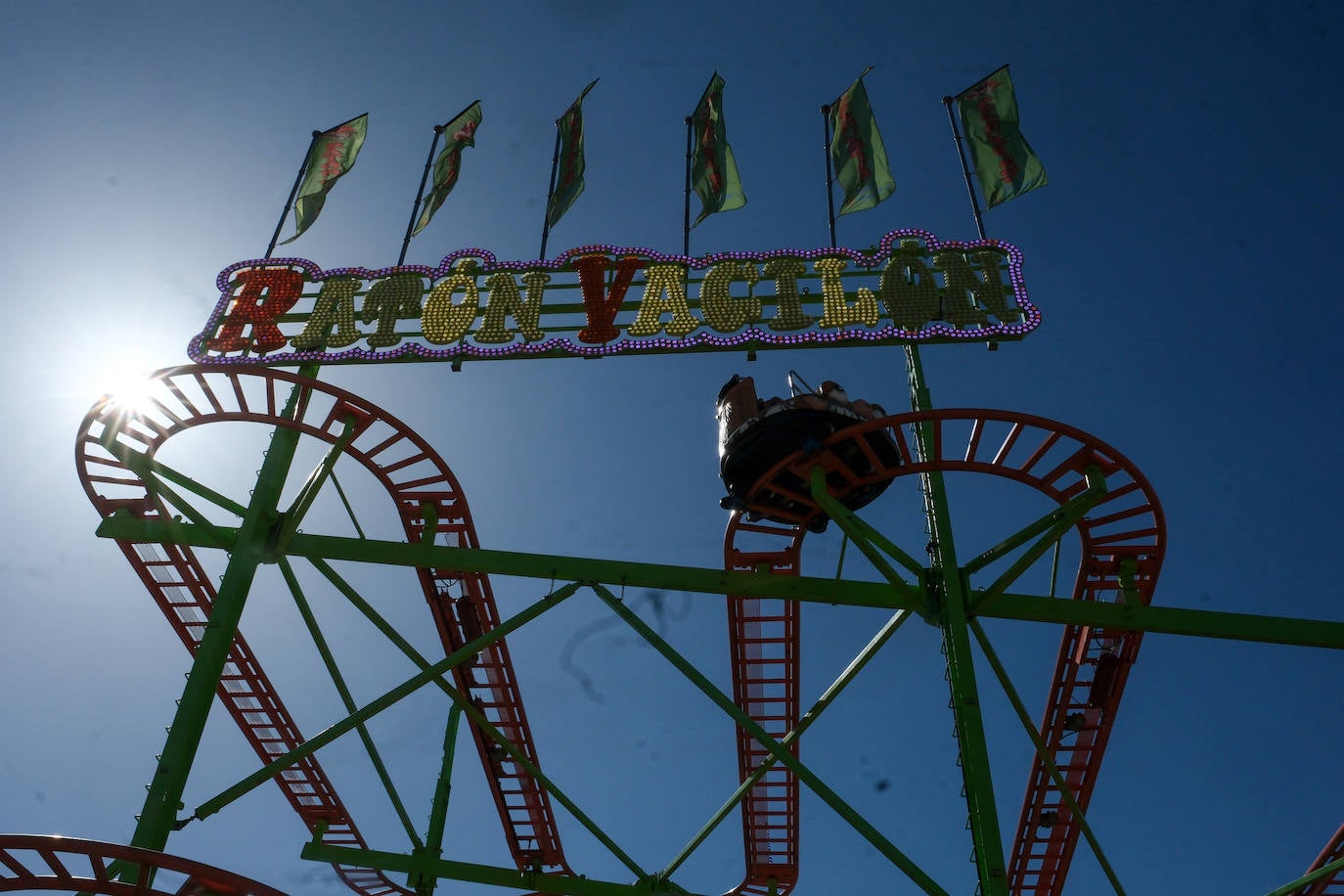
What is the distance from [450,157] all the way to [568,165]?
6.28 ft

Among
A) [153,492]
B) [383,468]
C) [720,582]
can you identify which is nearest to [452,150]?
[383,468]

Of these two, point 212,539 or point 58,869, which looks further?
point 212,539

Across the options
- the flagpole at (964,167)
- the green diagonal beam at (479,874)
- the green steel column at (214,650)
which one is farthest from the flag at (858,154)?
the green diagonal beam at (479,874)

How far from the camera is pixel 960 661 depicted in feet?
33.8

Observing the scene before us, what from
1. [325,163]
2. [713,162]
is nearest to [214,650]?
[325,163]

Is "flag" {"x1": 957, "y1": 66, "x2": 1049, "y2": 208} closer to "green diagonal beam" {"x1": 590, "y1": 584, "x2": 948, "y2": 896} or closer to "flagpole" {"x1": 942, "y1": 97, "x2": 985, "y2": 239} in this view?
"flagpole" {"x1": 942, "y1": 97, "x2": 985, "y2": 239}

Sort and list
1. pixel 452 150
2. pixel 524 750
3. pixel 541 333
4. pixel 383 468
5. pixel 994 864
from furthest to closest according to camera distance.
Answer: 1. pixel 452 150
2. pixel 524 750
3. pixel 541 333
4. pixel 383 468
5. pixel 994 864

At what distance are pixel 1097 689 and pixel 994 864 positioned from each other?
4.81 m

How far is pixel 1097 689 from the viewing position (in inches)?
509

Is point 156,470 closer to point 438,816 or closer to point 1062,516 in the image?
point 438,816

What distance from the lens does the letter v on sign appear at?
44.6 ft

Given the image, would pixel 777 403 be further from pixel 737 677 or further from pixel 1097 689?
pixel 1097 689

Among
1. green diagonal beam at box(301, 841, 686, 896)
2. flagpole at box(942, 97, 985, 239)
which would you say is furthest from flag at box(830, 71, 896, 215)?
green diagonal beam at box(301, 841, 686, 896)

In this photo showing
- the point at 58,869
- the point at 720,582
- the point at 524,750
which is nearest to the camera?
the point at 58,869
